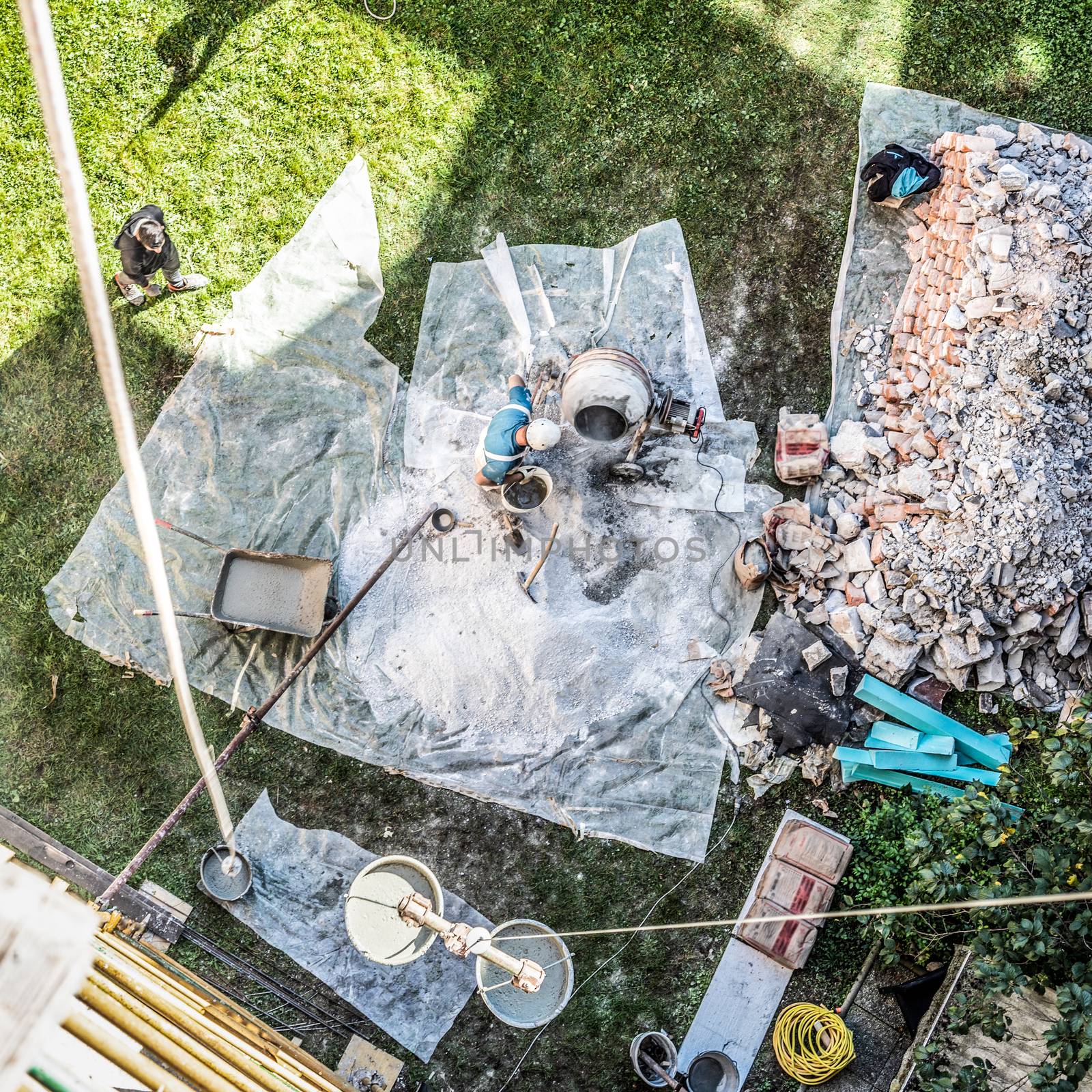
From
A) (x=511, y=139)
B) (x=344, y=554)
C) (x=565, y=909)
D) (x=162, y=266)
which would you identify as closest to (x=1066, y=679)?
(x=565, y=909)

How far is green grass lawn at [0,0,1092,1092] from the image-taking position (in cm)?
769

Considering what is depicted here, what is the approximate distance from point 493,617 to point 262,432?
2.30 m

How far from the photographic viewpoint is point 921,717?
7.10 m

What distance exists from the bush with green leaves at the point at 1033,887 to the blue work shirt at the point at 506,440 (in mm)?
3555

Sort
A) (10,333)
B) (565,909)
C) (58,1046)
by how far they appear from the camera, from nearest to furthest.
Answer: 1. (58,1046)
2. (565,909)
3. (10,333)

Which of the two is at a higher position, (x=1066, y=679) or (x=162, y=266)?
(x=1066, y=679)

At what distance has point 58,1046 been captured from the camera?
3.58m

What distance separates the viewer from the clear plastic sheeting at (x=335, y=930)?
697cm

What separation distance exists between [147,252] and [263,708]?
350 centimetres

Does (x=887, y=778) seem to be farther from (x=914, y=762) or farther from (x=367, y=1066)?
(x=367, y=1066)

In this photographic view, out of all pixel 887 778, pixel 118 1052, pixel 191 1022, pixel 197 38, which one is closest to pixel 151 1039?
pixel 118 1052

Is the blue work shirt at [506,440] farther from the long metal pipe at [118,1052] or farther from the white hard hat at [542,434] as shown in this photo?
the long metal pipe at [118,1052]

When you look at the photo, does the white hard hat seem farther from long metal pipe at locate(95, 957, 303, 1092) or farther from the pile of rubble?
long metal pipe at locate(95, 957, 303, 1092)

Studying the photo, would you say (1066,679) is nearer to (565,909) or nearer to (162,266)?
(565,909)
